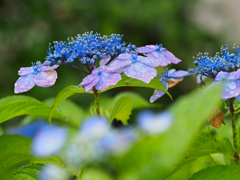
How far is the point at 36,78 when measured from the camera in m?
0.63

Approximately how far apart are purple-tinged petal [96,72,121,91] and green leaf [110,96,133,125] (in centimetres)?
8

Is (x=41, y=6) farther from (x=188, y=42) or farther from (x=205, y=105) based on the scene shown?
(x=205, y=105)

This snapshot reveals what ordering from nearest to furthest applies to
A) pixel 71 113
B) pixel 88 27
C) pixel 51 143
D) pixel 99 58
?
1. pixel 51 143
2. pixel 99 58
3. pixel 71 113
4. pixel 88 27

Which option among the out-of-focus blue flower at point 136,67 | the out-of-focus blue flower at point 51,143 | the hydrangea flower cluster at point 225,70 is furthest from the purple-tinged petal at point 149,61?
the out-of-focus blue flower at point 51,143

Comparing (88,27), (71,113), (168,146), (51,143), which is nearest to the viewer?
(168,146)

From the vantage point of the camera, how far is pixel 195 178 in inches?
19.9

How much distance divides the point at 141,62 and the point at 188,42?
276 cm

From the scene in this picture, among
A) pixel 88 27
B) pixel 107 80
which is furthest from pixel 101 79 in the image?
pixel 88 27

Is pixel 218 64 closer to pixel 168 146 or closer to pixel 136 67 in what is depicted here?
pixel 136 67

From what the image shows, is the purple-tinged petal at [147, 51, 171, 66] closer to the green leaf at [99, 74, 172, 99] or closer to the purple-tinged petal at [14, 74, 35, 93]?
the green leaf at [99, 74, 172, 99]

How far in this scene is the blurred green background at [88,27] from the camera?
2.91 metres

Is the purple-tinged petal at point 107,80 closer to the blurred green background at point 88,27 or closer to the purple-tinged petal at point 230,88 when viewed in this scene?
the purple-tinged petal at point 230,88

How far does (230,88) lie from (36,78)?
15.7 inches

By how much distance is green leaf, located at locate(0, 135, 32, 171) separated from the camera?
23.0 inches
